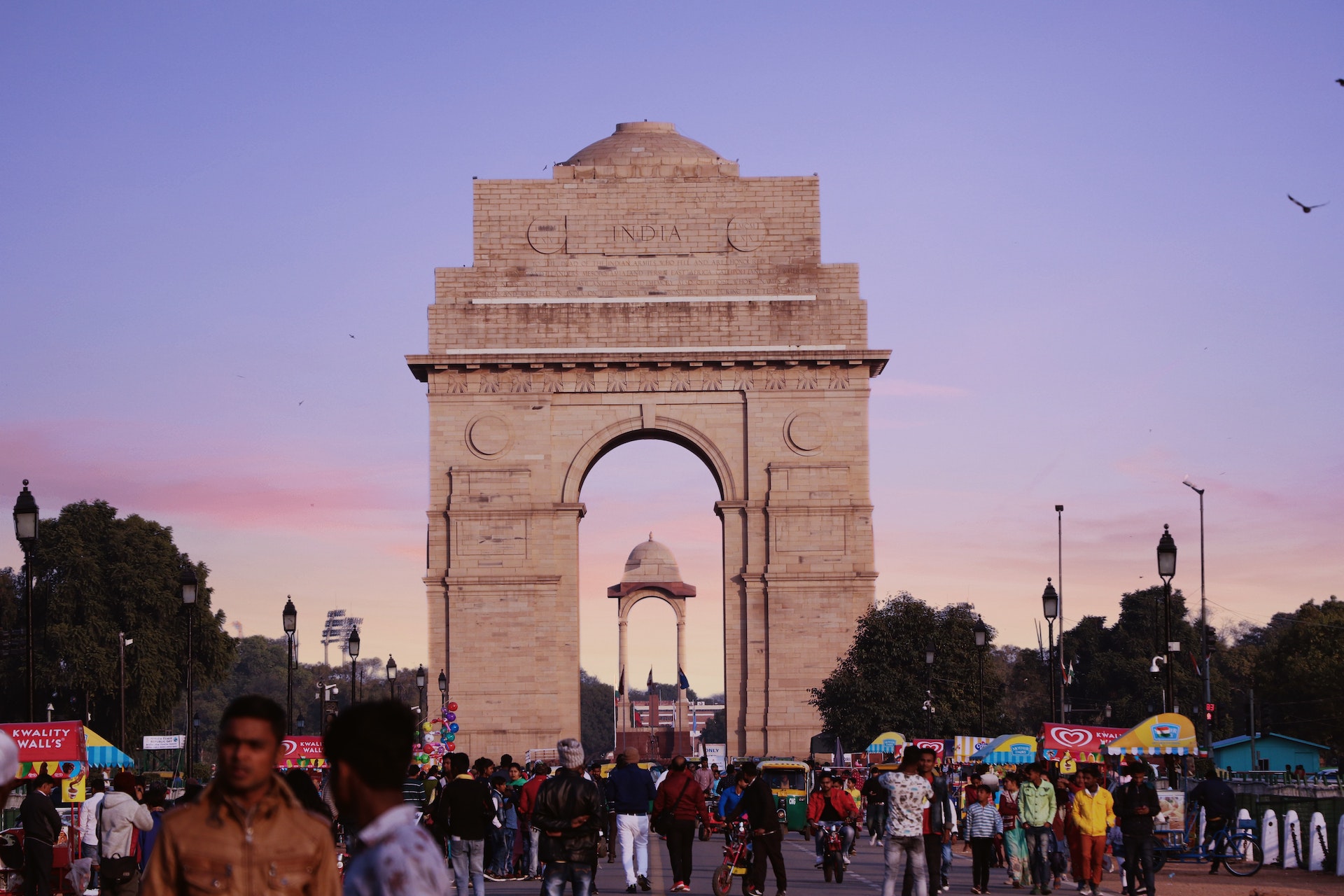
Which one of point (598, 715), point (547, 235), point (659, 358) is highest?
point (547, 235)

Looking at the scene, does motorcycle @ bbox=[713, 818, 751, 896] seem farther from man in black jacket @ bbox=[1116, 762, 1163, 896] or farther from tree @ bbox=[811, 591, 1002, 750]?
tree @ bbox=[811, 591, 1002, 750]

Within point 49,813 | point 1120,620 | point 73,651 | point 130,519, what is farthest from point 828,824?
point 1120,620

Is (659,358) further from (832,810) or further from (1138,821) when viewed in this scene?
(1138,821)

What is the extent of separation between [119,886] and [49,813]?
3628mm

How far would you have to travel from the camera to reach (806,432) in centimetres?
5231

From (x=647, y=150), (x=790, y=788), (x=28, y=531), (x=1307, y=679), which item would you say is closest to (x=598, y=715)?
(x=1307, y=679)

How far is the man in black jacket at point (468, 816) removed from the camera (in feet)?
53.3

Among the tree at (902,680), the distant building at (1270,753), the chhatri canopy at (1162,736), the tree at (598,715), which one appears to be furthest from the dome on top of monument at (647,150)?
the tree at (598,715)

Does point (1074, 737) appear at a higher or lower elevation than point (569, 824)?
higher

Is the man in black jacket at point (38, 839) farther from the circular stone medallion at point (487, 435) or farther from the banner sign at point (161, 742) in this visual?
the circular stone medallion at point (487, 435)

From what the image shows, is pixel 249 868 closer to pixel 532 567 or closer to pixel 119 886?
pixel 119 886

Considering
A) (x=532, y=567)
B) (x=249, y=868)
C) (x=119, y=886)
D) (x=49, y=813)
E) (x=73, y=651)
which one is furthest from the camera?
(x=73, y=651)

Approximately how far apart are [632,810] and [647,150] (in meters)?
37.2

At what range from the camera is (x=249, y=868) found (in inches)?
225
